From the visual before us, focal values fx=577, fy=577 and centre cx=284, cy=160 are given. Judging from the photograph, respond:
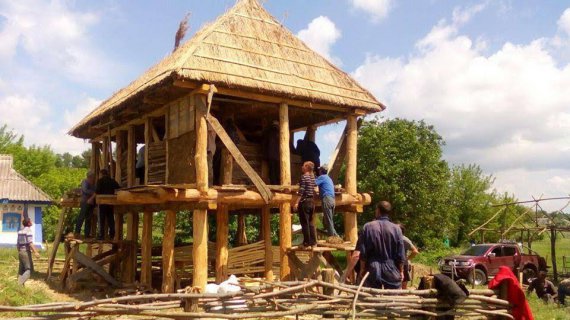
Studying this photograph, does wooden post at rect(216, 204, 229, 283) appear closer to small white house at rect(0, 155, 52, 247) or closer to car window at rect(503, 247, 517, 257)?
car window at rect(503, 247, 517, 257)

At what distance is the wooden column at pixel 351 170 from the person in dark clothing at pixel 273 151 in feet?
5.30

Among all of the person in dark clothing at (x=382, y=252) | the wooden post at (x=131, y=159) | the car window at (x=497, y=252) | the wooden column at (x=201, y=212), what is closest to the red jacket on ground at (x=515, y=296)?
the person in dark clothing at (x=382, y=252)

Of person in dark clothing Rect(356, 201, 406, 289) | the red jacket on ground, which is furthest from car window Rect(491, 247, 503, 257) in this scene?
person in dark clothing Rect(356, 201, 406, 289)

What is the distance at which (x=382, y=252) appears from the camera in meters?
7.12

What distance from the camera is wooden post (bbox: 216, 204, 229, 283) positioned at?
12.6 m

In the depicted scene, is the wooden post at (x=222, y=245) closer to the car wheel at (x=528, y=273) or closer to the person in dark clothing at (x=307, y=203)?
→ the person in dark clothing at (x=307, y=203)

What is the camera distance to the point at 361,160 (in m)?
27.9

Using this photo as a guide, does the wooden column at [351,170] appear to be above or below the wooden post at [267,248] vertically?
above

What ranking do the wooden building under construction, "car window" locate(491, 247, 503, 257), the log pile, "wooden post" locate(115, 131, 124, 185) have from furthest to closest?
"car window" locate(491, 247, 503, 257)
"wooden post" locate(115, 131, 124, 185)
the wooden building under construction
the log pile

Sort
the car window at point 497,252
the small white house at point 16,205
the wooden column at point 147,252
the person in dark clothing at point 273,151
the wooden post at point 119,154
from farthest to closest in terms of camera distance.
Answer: the small white house at point 16,205 < the car window at point 497,252 < the wooden post at point 119,154 < the wooden column at point 147,252 < the person in dark clothing at point 273,151

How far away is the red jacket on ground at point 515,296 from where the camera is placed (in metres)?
6.87

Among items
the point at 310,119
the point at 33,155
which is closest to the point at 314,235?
the point at 310,119

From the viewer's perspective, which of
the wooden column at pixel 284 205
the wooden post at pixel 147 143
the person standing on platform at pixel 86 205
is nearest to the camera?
the wooden column at pixel 284 205

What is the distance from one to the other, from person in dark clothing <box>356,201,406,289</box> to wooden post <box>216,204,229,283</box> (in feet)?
19.1
